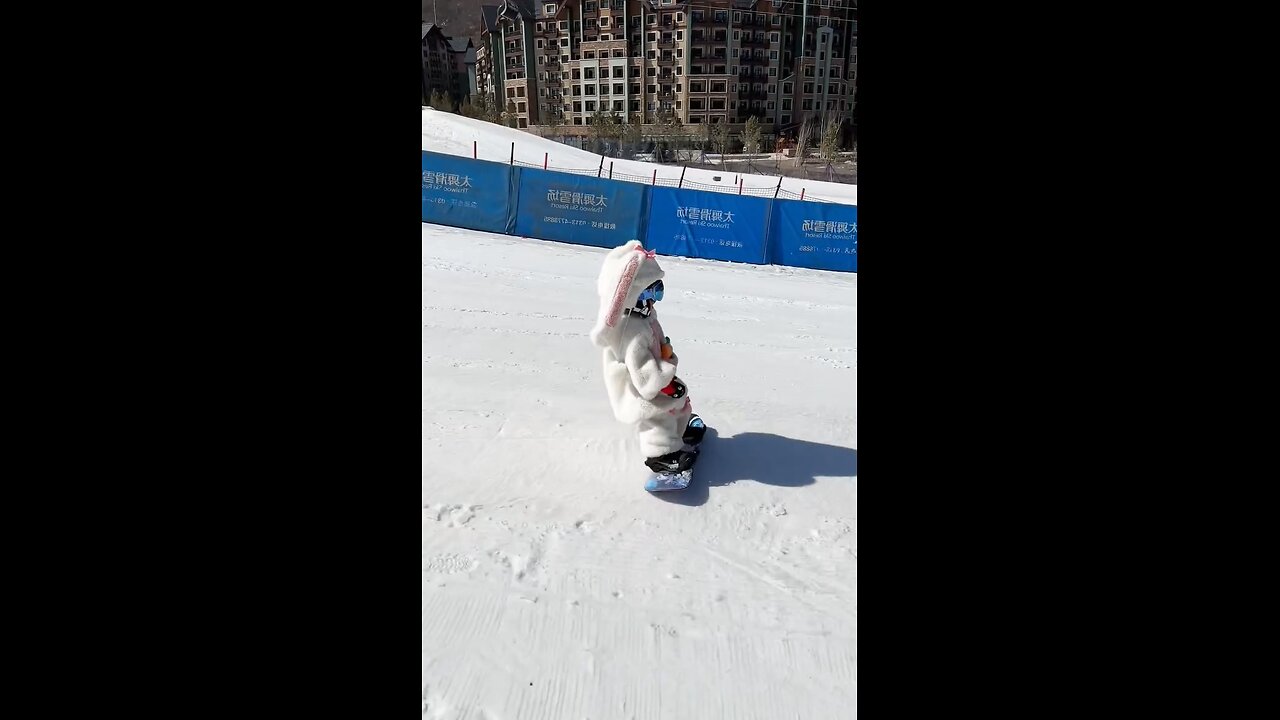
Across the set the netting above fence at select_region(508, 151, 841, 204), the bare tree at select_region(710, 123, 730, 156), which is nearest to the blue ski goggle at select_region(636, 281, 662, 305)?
the netting above fence at select_region(508, 151, 841, 204)

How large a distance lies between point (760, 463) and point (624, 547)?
138cm

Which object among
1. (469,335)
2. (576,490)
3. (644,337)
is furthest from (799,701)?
(469,335)

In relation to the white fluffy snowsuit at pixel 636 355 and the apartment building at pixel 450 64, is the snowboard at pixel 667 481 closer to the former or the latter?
the white fluffy snowsuit at pixel 636 355

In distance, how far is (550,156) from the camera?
2819cm

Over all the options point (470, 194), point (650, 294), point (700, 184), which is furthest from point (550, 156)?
point (650, 294)

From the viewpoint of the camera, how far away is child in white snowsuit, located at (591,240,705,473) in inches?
151

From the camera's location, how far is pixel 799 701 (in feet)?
8.32

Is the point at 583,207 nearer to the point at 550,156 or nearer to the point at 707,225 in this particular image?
the point at 707,225

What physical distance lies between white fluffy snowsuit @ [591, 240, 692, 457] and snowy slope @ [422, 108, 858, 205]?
65.8ft

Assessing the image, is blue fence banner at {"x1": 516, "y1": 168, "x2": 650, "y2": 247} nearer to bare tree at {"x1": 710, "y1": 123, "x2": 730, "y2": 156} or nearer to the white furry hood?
the white furry hood

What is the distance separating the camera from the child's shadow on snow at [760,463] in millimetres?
4141

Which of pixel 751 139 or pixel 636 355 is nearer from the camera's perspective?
pixel 636 355

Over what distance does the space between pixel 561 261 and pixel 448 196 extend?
11.9 ft

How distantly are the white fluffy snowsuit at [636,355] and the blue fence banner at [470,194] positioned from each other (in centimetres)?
986
